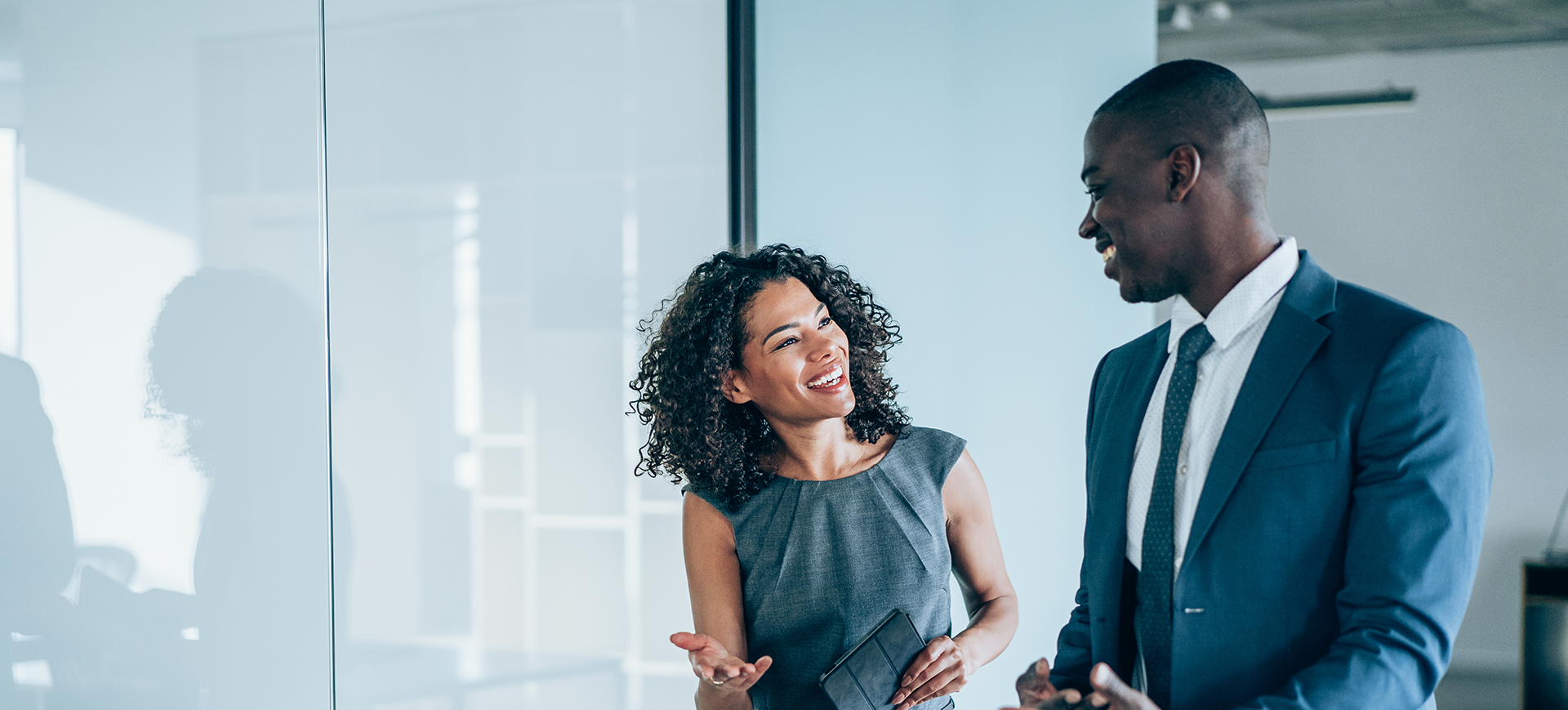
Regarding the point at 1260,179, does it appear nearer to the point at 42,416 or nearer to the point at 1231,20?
the point at 42,416

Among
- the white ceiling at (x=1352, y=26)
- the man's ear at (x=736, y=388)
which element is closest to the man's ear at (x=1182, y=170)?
the man's ear at (x=736, y=388)

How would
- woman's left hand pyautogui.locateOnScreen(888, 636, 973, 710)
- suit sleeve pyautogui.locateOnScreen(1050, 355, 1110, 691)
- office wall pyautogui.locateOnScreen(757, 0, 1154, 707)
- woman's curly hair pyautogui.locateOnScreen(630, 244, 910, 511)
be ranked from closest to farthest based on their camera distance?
suit sleeve pyautogui.locateOnScreen(1050, 355, 1110, 691), woman's left hand pyautogui.locateOnScreen(888, 636, 973, 710), woman's curly hair pyautogui.locateOnScreen(630, 244, 910, 511), office wall pyautogui.locateOnScreen(757, 0, 1154, 707)

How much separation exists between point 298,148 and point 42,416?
58 cm

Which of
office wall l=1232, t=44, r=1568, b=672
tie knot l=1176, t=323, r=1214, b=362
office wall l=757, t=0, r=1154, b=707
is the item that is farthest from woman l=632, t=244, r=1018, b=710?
office wall l=1232, t=44, r=1568, b=672

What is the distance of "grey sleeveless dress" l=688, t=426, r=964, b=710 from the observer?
1.69 m

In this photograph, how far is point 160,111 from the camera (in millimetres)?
Answer: 1497

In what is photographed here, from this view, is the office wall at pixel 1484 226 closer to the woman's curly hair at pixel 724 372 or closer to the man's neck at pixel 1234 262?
the woman's curly hair at pixel 724 372

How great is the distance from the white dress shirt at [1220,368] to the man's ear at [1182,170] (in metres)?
0.13

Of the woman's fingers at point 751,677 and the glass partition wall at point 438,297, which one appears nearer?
the glass partition wall at point 438,297

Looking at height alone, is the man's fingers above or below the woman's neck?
below

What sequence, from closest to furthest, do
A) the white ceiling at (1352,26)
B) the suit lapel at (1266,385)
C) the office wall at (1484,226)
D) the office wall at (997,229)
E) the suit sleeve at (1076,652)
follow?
the suit lapel at (1266,385)
the suit sleeve at (1076,652)
the office wall at (997,229)
the white ceiling at (1352,26)
the office wall at (1484,226)

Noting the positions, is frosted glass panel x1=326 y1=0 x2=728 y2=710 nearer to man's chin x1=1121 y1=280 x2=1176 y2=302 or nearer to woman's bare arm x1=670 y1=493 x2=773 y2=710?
woman's bare arm x1=670 y1=493 x2=773 y2=710

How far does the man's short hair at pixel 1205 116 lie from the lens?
1.24 metres

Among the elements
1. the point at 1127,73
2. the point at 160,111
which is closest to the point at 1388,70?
the point at 1127,73
